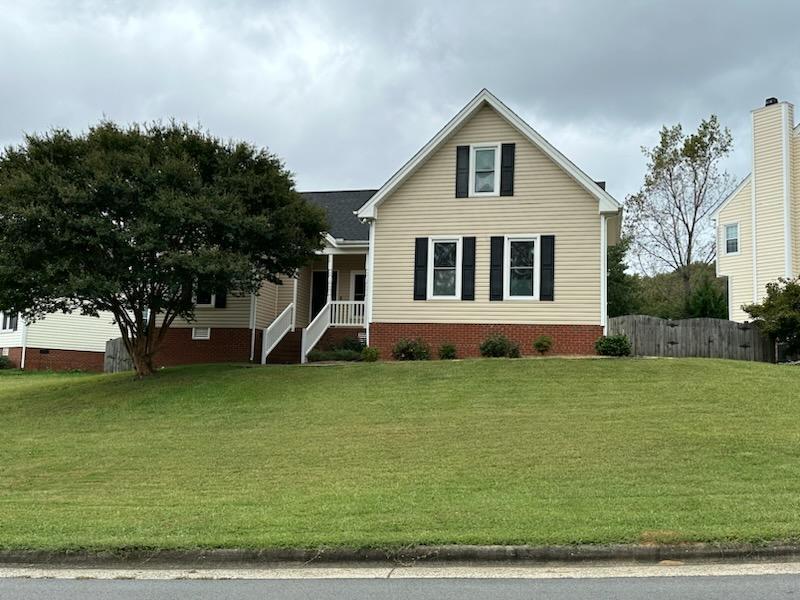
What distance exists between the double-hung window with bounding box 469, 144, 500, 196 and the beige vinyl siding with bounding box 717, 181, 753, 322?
15.6 metres

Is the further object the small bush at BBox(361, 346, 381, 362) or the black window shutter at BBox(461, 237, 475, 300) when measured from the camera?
the black window shutter at BBox(461, 237, 475, 300)

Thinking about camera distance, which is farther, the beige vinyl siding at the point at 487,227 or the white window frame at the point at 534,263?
the white window frame at the point at 534,263

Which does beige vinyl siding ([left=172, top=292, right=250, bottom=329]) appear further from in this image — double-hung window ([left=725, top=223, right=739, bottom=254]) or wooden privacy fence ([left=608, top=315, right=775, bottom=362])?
double-hung window ([left=725, top=223, right=739, bottom=254])

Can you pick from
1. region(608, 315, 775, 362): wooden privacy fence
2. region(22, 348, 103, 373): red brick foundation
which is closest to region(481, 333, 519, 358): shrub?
region(608, 315, 775, 362): wooden privacy fence

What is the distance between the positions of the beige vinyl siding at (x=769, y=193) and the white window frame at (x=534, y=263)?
12.4 m

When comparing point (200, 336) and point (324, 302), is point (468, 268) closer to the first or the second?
point (324, 302)

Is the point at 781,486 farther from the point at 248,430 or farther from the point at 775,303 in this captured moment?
the point at 775,303

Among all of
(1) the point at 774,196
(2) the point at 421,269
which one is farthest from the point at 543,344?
(1) the point at 774,196

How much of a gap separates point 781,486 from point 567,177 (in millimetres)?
14024

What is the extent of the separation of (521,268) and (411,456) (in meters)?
11.4

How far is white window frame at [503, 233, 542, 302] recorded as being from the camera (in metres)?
22.1

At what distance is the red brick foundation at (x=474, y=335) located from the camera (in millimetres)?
21750

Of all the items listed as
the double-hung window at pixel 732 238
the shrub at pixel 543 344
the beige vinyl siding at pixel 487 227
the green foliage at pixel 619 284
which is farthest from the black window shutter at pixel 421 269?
Answer: the green foliage at pixel 619 284

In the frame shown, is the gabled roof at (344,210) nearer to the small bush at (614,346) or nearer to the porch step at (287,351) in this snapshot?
the porch step at (287,351)
